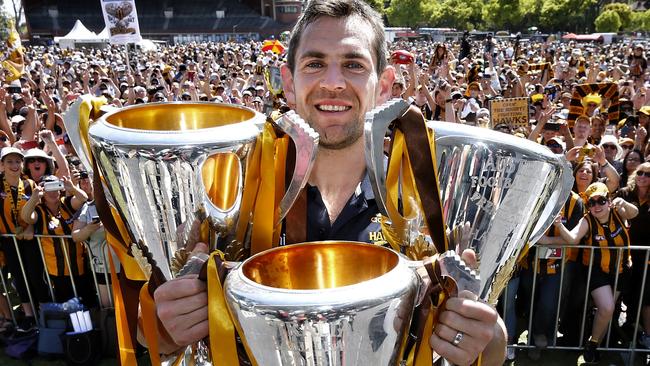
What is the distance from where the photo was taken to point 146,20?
67.8 meters

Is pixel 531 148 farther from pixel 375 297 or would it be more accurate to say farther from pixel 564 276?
pixel 564 276

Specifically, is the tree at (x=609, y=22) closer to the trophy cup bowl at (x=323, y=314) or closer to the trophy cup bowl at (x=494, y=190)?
the trophy cup bowl at (x=494, y=190)

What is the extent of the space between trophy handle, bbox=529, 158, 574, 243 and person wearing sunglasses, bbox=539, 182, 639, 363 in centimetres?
341

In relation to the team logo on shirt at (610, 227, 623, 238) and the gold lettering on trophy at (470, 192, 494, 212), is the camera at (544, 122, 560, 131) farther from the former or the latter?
the gold lettering on trophy at (470, 192, 494, 212)

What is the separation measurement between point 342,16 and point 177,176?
67cm

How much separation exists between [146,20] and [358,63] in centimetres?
7286

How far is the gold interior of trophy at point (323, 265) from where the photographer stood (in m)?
1.15

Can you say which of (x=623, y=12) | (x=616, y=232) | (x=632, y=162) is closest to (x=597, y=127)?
(x=632, y=162)

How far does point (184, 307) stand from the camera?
1.16m

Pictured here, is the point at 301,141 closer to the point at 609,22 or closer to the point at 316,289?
the point at 316,289

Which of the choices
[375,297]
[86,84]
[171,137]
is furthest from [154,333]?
[86,84]

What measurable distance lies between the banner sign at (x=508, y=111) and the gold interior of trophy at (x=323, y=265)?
6.51 meters

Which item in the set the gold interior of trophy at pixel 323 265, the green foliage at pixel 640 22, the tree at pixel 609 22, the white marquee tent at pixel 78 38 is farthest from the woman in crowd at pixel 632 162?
the green foliage at pixel 640 22

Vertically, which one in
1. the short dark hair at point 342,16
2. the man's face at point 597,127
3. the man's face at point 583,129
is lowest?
the man's face at point 597,127
